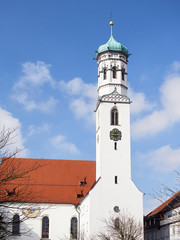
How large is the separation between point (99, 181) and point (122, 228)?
5.64 metres

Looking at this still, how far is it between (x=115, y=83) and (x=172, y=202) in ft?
50.3

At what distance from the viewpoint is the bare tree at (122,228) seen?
38.5 metres

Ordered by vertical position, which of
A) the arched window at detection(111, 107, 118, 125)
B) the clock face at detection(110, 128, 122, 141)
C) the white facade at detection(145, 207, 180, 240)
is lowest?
the white facade at detection(145, 207, 180, 240)

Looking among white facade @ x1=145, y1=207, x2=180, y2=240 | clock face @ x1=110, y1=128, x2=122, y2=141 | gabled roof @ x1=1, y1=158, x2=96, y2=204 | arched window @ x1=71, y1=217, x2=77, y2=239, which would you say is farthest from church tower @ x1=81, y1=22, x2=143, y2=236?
gabled roof @ x1=1, y1=158, x2=96, y2=204

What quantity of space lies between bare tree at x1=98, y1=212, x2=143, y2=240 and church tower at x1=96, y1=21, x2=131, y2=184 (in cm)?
399

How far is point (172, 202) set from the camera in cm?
4494

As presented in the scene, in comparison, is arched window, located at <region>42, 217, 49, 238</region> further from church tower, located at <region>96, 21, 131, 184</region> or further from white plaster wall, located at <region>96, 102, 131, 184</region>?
white plaster wall, located at <region>96, 102, 131, 184</region>

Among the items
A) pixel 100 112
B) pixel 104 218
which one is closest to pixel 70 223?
pixel 104 218

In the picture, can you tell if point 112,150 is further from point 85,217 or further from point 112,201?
point 85,217

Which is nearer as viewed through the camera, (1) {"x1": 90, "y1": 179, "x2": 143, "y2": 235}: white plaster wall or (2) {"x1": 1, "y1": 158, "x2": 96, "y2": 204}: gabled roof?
(1) {"x1": 90, "y1": 179, "x2": 143, "y2": 235}: white plaster wall

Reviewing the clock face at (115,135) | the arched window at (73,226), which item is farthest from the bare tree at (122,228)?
the clock face at (115,135)

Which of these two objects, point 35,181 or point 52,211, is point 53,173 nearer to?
point 35,181

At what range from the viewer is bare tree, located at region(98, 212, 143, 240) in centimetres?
3847

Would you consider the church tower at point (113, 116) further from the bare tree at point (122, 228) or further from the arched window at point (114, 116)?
the bare tree at point (122, 228)
